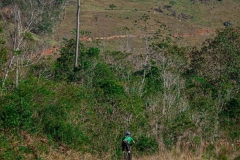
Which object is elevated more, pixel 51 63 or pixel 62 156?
pixel 62 156

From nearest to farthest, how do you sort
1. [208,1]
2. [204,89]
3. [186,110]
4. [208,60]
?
[186,110], [204,89], [208,60], [208,1]

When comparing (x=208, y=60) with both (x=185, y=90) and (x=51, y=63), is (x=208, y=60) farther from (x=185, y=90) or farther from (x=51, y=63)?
(x=51, y=63)

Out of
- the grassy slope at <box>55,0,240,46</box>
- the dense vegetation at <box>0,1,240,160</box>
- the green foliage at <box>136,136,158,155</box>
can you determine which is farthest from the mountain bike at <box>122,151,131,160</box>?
the grassy slope at <box>55,0,240,46</box>

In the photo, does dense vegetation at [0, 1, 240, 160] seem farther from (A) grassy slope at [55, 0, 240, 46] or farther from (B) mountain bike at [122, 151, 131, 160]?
(A) grassy slope at [55, 0, 240, 46]

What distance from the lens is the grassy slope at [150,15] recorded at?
6610cm

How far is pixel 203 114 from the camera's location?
16594 mm

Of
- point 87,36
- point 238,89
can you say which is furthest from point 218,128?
point 87,36

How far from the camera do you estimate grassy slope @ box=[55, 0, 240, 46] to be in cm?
6610

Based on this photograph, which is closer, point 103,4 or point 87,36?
point 87,36

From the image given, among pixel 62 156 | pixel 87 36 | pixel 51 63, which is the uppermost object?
pixel 62 156

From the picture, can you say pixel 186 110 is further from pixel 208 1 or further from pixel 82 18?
pixel 208 1

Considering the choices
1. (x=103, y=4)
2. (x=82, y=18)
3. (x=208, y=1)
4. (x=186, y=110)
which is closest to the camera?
(x=186, y=110)

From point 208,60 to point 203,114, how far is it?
12673 mm

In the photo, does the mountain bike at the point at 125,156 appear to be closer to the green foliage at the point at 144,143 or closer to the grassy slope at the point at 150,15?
the green foliage at the point at 144,143
